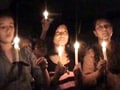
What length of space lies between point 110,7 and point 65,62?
334mm

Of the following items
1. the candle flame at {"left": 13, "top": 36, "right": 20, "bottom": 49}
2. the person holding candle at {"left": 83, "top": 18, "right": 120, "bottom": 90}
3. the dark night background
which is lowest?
the person holding candle at {"left": 83, "top": 18, "right": 120, "bottom": 90}

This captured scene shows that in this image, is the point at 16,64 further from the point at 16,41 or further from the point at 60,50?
the point at 60,50

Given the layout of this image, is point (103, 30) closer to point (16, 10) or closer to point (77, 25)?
point (77, 25)

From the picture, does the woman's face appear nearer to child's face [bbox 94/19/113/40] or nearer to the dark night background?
the dark night background

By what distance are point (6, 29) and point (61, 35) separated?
0.26 meters

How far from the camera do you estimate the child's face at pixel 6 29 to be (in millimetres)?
1716

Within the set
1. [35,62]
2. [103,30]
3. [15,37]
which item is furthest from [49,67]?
[103,30]

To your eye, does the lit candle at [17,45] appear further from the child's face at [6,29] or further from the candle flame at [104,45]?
the candle flame at [104,45]

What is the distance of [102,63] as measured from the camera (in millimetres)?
1774

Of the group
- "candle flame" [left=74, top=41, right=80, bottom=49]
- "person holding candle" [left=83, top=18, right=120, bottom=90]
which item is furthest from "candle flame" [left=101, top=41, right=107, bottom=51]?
"candle flame" [left=74, top=41, right=80, bottom=49]

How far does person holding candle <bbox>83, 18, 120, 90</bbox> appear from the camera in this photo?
1.76 metres

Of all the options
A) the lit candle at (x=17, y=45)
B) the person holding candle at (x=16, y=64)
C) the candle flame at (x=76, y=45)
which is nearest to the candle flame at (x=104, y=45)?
the candle flame at (x=76, y=45)

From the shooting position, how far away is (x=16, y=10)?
175 cm

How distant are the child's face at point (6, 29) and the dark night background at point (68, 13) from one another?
0.12 ft
